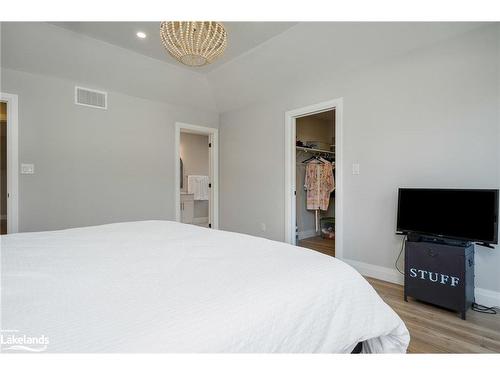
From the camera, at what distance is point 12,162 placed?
2918 mm

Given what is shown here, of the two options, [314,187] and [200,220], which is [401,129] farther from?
[200,220]

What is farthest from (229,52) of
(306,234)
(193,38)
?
(306,234)

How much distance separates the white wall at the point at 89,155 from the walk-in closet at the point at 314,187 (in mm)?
2193

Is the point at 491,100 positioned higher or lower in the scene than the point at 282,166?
higher

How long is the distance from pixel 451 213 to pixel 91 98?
413 centimetres

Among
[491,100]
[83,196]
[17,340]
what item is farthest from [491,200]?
[83,196]

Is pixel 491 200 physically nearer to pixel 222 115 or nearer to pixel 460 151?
pixel 460 151

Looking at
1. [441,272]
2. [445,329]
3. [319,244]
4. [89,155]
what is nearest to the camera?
[445,329]

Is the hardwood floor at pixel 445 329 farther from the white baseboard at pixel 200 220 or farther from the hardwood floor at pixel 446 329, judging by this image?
the white baseboard at pixel 200 220

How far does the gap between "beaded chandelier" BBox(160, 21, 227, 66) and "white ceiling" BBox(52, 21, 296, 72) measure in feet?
2.98

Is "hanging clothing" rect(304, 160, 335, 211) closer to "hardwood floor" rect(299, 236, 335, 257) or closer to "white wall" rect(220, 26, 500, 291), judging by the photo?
"hardwood floor" rect(299, 236, 335, 257)

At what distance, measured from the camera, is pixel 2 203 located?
477cm

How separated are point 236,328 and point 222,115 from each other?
4.34m

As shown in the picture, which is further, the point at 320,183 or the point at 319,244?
the point at 320,183
